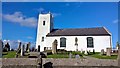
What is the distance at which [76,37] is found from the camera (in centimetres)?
4175

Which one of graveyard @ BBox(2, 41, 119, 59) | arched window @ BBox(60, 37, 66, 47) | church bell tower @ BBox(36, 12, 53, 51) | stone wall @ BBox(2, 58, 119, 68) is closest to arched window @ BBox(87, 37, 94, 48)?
arched window @ BBox(60, 37, 66, 47)

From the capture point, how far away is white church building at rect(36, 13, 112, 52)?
1597 inches

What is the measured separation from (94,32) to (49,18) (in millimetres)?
10771

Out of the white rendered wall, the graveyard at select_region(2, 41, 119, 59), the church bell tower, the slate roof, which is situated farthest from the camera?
the church bell tower

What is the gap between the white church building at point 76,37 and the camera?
133ft

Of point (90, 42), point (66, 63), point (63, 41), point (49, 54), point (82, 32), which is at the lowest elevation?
point (66, 63)

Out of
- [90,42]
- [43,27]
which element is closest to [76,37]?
[90,42]

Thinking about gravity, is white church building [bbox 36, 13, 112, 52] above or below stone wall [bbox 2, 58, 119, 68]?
above

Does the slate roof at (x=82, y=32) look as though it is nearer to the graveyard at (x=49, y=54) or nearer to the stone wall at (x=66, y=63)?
the graveyard at (x=49, y=54)

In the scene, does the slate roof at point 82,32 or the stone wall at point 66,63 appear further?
the slate roof at point 82,32

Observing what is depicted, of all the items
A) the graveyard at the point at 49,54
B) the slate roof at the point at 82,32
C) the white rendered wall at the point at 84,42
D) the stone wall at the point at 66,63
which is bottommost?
the stone wall at the point at 66,63

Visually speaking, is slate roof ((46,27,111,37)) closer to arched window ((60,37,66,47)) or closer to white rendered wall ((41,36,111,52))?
white rendered wall ((41,36,111,52))

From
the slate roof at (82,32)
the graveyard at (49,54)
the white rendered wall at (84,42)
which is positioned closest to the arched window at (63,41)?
the white rendered wall at (84,42)

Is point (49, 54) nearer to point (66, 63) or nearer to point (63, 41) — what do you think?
point (66, 63)
